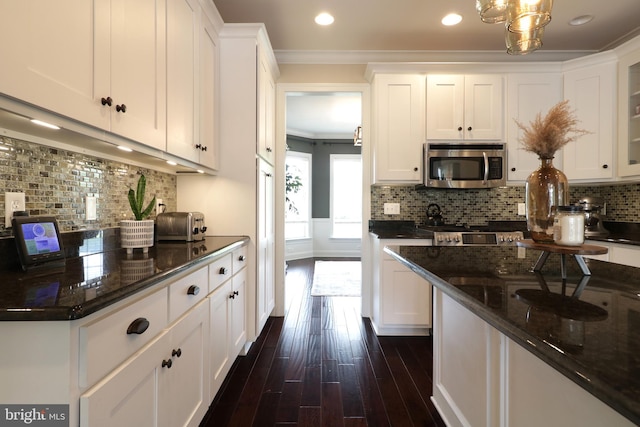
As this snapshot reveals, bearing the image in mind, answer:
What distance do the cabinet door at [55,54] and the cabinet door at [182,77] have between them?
1.64 ft

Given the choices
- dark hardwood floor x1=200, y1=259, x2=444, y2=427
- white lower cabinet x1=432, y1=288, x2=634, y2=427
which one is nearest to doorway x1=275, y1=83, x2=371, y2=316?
dark hardwood floor x1=200, y1=259, x2=444, y2=427

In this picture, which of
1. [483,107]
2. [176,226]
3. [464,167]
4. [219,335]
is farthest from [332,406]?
[483,107]

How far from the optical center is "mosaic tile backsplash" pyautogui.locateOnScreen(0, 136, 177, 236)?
3.93 feet

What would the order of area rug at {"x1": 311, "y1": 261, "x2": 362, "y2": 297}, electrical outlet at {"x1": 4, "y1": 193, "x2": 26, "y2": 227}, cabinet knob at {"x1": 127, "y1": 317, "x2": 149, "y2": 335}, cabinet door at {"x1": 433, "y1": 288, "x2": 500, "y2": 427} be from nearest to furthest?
cabinet knob at {"x1": 127, "y1": 317, "x2": 149, "y2": 335} → cabinet door at {"x1": 433, "y1": 288, "x2": 500, "y2": 427} → electrical outlet at {"x1": 4, "y1": 193, "x2": 26, "y2": 227} → area rug at {"x1": 311, "y1": 261, "x2": 362, "y2": 297}

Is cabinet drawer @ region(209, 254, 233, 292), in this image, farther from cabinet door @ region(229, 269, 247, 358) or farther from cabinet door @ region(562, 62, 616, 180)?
cabinet door @ region(562, 62, 616, 180)

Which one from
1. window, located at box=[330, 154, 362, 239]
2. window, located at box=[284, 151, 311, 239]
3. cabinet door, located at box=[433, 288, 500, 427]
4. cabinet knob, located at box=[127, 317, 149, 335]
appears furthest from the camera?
window, located at box=[330, 154, 362, 239]

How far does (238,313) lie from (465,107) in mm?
2662

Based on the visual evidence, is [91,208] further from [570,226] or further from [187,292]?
[570,226]

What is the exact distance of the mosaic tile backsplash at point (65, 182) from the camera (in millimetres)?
1198

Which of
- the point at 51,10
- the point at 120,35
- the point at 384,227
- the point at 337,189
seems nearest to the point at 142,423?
the point at 51,10

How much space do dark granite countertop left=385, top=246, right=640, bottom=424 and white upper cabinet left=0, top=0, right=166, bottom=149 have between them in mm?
1315

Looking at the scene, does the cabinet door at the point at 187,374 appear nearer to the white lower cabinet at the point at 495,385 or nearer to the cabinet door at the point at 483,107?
the white lower cabinet at the point at 495,385

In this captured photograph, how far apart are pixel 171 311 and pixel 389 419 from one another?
1.28m

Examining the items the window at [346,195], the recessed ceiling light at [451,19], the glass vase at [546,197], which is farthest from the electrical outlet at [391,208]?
the window at [346,195]
